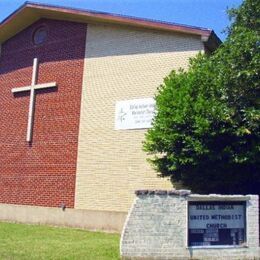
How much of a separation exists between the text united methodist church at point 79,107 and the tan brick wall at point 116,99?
0.12 feet

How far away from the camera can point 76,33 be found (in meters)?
19.1

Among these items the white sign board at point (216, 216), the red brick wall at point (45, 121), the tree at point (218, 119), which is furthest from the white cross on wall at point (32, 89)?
the white sign board at point (216, 216)

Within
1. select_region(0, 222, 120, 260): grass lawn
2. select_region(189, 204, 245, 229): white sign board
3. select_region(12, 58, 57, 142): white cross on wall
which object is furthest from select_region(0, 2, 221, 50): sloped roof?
select_region(0, 222, 120, 260): grass lawn

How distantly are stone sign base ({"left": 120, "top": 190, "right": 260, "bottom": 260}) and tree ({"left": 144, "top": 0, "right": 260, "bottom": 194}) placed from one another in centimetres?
232

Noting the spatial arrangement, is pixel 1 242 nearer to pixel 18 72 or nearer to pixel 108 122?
pixel 108 122

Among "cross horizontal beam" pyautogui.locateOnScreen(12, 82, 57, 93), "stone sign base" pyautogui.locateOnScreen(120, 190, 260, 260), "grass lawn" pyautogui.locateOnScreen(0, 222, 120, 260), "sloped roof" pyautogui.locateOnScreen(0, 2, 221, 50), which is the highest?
"sloped roof" pyautogui.locateOnScreen(0, 2, 221, 50)

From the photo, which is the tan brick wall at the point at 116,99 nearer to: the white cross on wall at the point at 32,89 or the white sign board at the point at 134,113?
the white sign board at the point at 134,113

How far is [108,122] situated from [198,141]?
517 centimetres

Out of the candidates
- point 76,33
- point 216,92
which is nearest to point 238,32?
point 216,92

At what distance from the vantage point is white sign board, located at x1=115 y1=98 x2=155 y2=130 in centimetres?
1648

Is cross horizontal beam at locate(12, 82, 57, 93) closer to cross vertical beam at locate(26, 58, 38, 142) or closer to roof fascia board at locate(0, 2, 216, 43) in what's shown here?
Result: cross vertical beam at locate(26, 58, 38, 142)

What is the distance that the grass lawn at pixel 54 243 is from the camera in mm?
10438

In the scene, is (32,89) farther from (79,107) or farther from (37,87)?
(79,107)

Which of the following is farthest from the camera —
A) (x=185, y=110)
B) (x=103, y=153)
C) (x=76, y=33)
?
(x=76, y=33)
